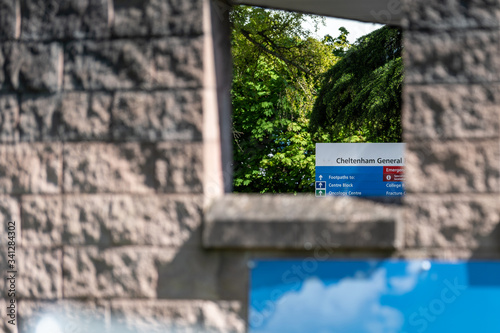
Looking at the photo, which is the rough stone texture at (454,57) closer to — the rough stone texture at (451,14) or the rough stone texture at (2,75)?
the rough stone texture at (451,14)

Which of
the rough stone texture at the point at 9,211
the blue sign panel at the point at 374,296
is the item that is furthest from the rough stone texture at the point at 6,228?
the blue sign panel at the point at 374,296

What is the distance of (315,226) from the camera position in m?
2.75

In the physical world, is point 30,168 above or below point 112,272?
above

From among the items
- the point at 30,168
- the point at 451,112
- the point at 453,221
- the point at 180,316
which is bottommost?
the point at 180,316

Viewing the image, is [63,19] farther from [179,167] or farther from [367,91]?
[367,91]

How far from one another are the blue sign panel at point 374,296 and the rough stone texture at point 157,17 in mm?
1239

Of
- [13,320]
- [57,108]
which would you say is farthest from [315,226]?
[13,320]

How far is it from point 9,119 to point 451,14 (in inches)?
90.7

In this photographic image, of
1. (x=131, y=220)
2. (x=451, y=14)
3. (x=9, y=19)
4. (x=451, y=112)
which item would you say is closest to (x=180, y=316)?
(x=131, y=220)

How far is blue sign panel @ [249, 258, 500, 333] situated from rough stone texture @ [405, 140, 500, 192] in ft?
1.16

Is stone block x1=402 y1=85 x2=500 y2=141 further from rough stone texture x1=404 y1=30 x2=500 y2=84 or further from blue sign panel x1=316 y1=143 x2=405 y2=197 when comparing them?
blue sign panel x1=316 y1=143 x2=405 y2=197

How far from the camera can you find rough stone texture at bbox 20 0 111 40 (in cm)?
305

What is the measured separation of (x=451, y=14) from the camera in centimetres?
280

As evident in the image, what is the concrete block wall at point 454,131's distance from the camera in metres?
2.75
